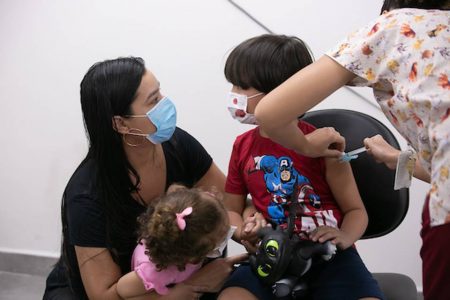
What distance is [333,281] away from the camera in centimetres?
135

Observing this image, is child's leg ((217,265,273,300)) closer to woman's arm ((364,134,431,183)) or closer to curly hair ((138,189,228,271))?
curly hair ((138,189,228,271))

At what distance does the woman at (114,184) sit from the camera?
56.2 inches

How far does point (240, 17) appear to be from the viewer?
7.64 ft

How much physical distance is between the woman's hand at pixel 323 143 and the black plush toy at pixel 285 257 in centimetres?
16

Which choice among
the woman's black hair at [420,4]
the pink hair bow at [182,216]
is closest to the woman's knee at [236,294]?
the pink hair bow at [182,216]

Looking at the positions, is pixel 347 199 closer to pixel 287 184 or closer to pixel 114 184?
pixel 287 184

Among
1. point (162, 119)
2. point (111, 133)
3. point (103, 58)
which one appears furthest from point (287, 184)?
point (103, 58)

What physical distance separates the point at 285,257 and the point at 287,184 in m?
0.26

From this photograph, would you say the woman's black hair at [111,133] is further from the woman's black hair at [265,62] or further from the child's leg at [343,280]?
the child's leg at [343,280]

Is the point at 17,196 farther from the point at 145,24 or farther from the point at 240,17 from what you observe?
the point at 240,17

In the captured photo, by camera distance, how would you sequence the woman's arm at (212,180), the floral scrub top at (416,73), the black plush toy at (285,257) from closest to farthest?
the floral scrub top at (416,73), the black plush toy at (285,257), the woman's arm at (212,180)

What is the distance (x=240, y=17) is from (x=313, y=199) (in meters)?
1.15

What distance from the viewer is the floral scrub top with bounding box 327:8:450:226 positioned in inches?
36.1

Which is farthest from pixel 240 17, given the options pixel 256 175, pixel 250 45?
pixel 256 175
